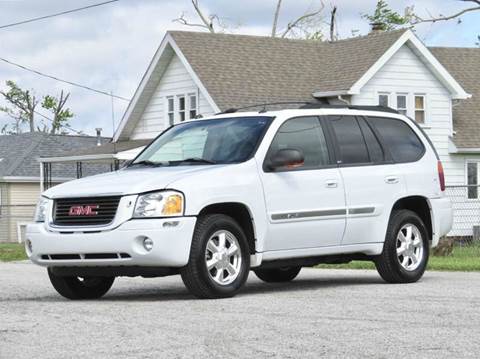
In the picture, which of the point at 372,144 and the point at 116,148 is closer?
the point at 372,144

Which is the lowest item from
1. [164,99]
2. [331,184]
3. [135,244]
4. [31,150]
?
[135,244]

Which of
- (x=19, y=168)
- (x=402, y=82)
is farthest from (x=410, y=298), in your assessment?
(x=19, y=168)

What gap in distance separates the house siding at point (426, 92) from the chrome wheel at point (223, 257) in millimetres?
27364

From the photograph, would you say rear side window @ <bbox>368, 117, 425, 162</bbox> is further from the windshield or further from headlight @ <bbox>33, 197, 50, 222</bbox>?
headlight @ <bbox>33, 197, 50, 222</bbox>

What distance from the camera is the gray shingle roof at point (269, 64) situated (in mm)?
38188

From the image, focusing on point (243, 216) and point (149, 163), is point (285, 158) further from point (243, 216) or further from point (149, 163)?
point (149, 163)

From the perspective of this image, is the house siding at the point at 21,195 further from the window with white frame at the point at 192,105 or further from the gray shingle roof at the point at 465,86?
→ the gray shingle roof at the point at 465,86

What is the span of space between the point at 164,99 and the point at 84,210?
95.2ft

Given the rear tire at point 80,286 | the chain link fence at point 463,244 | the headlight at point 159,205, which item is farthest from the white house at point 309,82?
the headlight at point 159,205

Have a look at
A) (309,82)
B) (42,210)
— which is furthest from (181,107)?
(42,210)

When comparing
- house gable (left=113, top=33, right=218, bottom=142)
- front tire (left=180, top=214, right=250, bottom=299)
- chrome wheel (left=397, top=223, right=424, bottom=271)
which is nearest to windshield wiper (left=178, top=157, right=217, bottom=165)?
front tire (left=180, top=214, right=250, bottom=299)

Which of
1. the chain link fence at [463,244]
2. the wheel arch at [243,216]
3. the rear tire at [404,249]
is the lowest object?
the chain link fence at [463,244]

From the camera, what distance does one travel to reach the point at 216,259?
464 inches

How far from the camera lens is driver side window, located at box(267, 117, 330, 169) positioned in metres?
12.8
